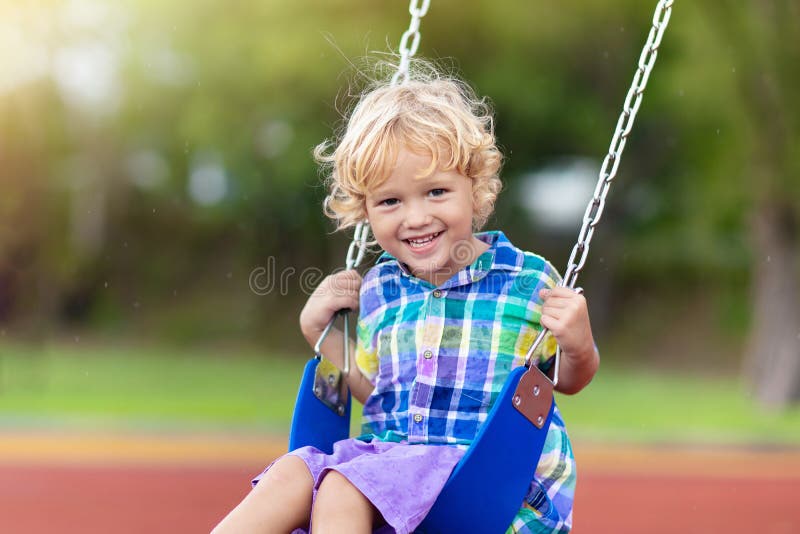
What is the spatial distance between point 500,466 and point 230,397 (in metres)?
7.35

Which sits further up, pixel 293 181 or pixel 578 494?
pixel 293 181

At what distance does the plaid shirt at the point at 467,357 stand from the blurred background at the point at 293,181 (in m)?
6.83

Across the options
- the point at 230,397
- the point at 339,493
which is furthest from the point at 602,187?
the point at 230,397

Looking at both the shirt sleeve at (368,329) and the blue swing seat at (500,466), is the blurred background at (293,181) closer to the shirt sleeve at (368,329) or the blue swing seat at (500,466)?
the shirt sleeve at (368,329)

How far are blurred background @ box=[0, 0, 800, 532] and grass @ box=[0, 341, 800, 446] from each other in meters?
0.07

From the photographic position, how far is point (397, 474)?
1.45 metres

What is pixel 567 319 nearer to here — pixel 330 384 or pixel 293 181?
pixel 330 384

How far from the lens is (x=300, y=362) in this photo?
1033 centimetres

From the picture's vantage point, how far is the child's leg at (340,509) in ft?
4.57

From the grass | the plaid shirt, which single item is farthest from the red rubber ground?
the plaid shirt

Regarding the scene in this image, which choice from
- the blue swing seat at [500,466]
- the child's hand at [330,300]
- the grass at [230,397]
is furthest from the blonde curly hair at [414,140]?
the grass at [230,397]

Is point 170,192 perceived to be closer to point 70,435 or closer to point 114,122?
point 114,122

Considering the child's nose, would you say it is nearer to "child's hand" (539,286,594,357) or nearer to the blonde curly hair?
the blonde curly hair

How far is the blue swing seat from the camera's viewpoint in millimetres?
1427
